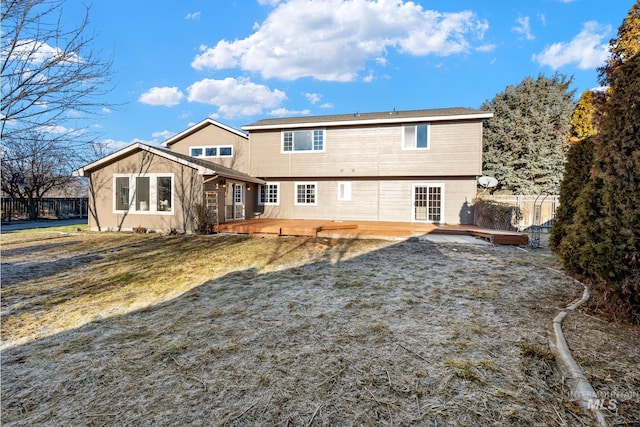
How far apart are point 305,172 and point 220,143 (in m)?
5.40

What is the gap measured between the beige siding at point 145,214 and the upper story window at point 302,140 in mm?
5225

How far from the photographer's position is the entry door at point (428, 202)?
46.3 feet

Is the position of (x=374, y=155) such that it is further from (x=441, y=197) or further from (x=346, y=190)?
(x=441, y=197)

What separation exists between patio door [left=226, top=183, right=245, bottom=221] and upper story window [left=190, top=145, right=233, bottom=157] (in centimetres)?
276

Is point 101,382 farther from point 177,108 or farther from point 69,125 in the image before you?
point 177,108

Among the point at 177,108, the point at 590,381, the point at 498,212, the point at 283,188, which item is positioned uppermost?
the point at 177,108

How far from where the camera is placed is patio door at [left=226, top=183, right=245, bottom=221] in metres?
13.7

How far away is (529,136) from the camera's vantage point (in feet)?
71.2

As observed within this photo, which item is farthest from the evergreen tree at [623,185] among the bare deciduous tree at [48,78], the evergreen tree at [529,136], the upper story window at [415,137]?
the evergreen tree at [529,136]

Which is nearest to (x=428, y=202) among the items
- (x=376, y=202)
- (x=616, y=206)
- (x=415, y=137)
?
(x=376, y=202)

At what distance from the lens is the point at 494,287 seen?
4824 mm

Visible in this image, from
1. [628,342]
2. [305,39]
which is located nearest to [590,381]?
[628,342]

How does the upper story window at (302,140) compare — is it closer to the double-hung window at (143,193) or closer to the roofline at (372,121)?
the roofline at (372,121)

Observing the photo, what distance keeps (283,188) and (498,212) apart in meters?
10.1
